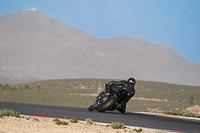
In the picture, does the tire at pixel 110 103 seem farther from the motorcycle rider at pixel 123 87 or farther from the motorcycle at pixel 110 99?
the motorcycle rider at pixel 123 87

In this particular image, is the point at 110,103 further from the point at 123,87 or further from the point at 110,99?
the point at 123,87

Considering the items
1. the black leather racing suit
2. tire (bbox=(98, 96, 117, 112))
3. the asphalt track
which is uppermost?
the black leather racing suit

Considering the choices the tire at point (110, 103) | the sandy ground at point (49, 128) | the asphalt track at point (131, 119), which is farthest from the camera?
the tire at point (110, 103)

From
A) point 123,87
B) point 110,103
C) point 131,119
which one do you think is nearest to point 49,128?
point 131,119

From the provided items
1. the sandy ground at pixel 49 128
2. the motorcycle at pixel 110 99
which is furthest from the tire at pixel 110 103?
the sandy ground at pixel 49 128

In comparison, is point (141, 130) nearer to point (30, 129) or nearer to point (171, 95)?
point (30, 129)

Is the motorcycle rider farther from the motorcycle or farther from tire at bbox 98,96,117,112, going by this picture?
tire at bbox 98,96,117,112

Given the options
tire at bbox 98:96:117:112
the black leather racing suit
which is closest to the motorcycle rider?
the black leather racing suit

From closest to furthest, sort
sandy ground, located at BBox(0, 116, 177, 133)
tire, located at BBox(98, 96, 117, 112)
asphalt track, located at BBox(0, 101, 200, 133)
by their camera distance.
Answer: sandy ground, located at BBox(0, 116, 177, 133)
asphalt track, located at BBox(0, 101, 200, 133)
tire, located at BBox(98, 96, 117, 112)

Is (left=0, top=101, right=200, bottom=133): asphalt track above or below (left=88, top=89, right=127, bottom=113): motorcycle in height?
below

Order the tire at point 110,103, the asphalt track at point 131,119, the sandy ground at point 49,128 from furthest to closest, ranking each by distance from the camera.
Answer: the tire at point 110,103 → the asphalt track at point 131,119 → the sandy ground at point 49,128

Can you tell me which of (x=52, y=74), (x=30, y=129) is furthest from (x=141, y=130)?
(x=52, y=74)

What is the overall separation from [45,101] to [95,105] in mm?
32651

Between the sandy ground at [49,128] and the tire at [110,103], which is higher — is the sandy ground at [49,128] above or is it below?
below
